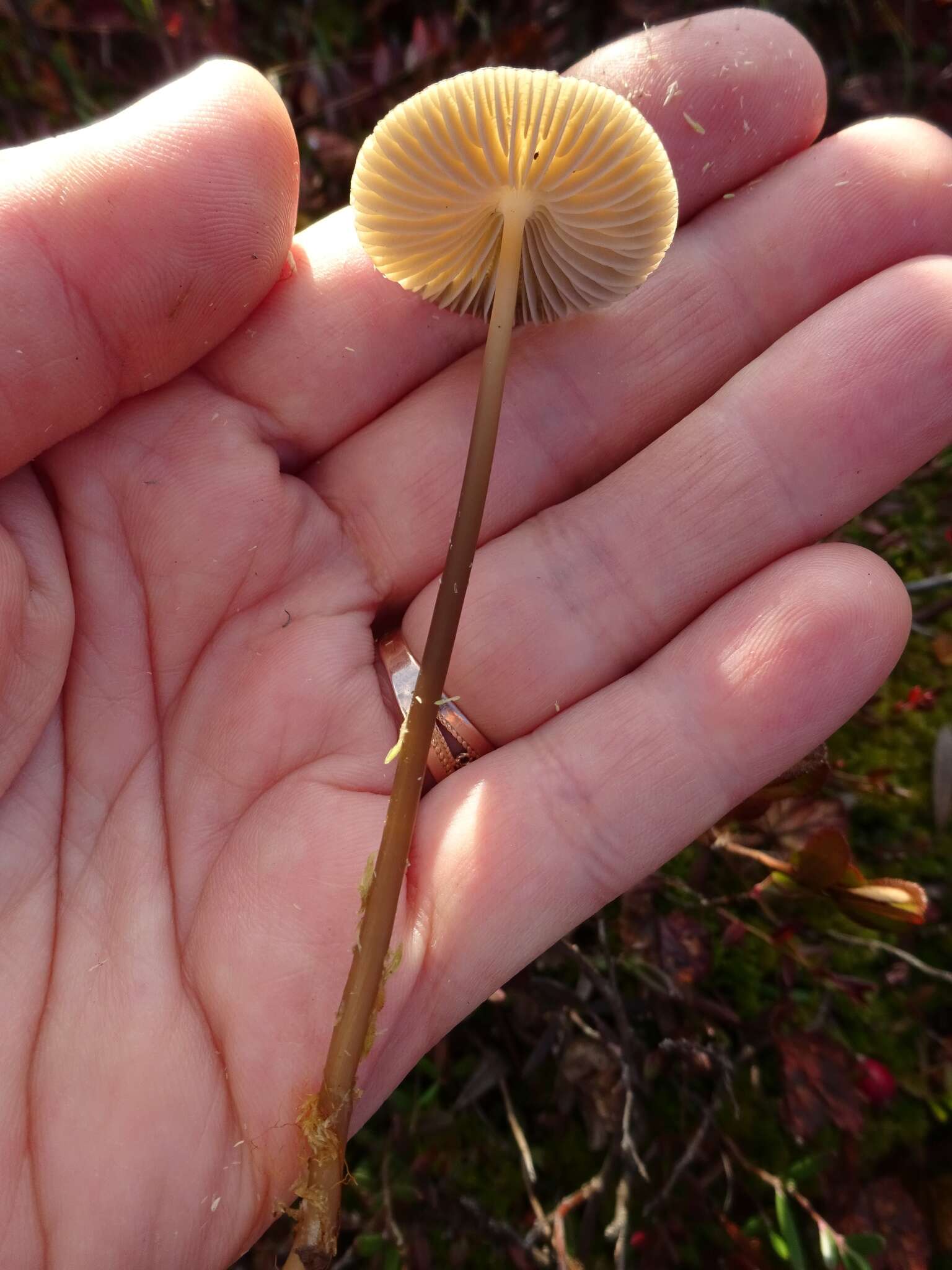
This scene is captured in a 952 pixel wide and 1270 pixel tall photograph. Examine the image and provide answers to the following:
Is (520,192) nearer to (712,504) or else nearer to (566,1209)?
(712,504)

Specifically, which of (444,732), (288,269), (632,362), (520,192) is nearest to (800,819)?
(444,732)

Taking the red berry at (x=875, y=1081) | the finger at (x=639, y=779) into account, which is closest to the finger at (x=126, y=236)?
the finger at (x=639, y=779)

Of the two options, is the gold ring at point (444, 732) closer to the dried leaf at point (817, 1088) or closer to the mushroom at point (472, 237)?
the mushroom at point (472, 237)

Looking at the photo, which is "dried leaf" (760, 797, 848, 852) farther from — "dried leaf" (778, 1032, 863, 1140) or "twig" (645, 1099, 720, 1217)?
"twig" (645, 1099, 720, 1217)

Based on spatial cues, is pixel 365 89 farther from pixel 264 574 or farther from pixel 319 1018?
pixel 319 1018

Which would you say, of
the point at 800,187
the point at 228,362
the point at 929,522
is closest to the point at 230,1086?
the point at 228,362

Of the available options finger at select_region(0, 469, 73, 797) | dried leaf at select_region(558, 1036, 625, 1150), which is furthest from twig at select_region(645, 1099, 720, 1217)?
finger at select_region(0, 469, 73, 797)
